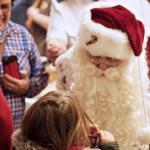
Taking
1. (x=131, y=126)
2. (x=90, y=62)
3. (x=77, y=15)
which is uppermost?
(x=77, y=15)

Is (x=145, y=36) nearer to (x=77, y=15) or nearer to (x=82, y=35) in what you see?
(x=82, y=35)

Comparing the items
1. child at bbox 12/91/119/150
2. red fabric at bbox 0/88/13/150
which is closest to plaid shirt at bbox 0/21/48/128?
red fabric at bbox 0/88/13/150

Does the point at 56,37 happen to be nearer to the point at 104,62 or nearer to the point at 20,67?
the point at 20,67

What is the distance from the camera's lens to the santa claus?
181 centimetres

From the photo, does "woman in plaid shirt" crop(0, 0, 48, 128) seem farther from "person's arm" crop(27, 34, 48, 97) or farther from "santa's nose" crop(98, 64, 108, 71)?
"santa's nose" crop(98, 64, 108, 71)

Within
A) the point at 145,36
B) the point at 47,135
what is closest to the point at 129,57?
the point at 145,36

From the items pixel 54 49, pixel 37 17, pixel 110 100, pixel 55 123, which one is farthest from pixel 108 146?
pixel 37 17

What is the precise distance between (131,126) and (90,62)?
0.29 m

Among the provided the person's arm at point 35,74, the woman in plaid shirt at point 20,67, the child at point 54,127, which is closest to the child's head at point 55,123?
the child at point 54,127

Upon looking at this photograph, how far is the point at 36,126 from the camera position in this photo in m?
1.43

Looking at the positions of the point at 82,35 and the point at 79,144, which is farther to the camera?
the point at 82,35

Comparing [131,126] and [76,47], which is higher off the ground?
[76,47]

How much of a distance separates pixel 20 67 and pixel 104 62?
0.42m

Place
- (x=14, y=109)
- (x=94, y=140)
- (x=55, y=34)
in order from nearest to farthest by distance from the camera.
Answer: (x=94, y=140)
(x=14, y=109)
(x=55, y=34)
